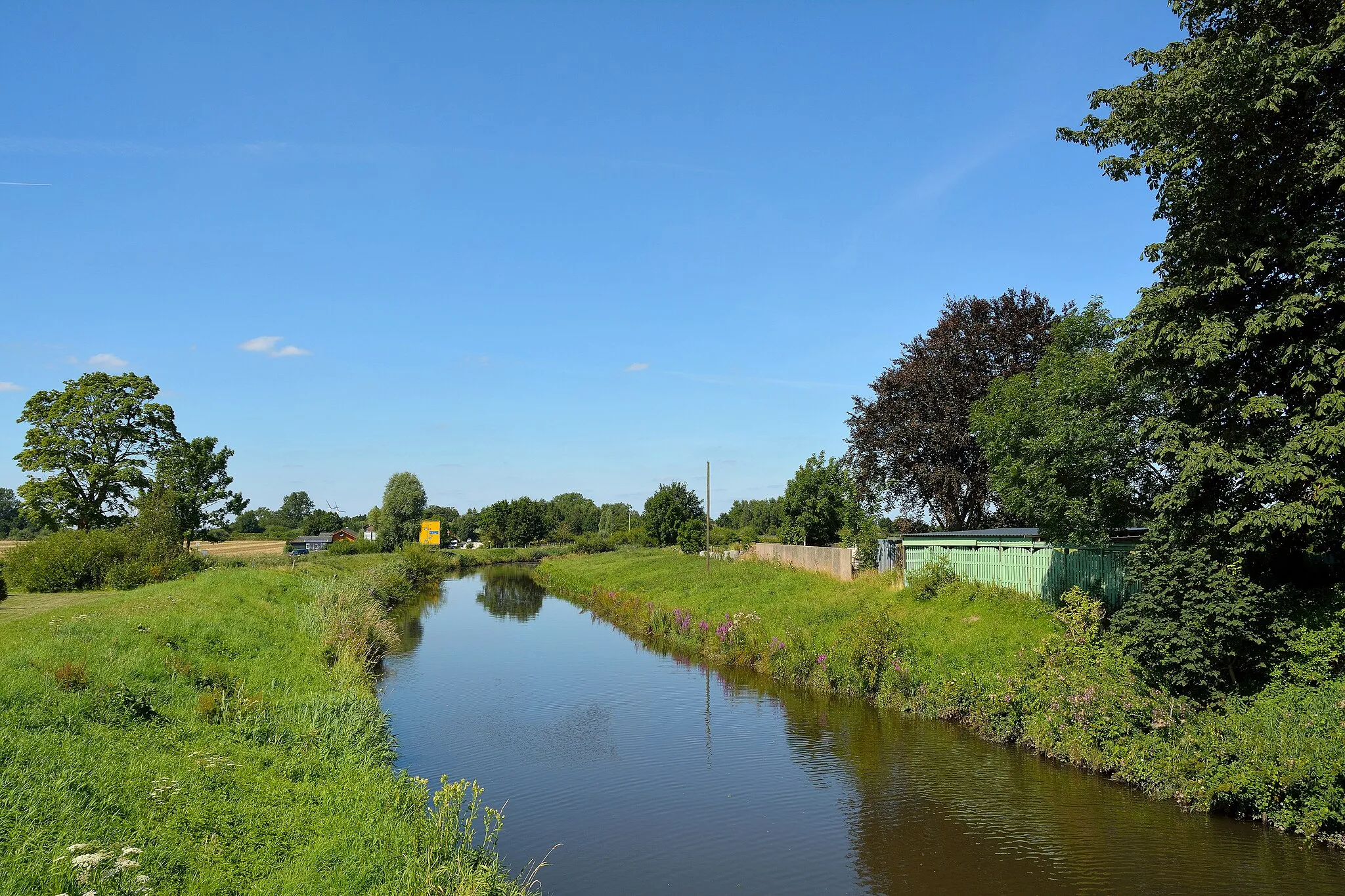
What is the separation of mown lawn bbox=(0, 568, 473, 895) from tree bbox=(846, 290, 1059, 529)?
24965 millimetres

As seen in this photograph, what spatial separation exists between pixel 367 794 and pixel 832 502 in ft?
138

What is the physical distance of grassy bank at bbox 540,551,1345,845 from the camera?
40.0 feet

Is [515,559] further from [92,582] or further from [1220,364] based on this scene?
[1220,364]

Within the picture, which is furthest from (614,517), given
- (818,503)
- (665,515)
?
(818,503)

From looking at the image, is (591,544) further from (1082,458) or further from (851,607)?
(1082,458)

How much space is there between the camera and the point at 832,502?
50.5 m

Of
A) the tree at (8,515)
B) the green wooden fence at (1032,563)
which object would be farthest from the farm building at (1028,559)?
the tree at (8,515)

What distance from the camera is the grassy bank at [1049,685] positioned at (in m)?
12.2

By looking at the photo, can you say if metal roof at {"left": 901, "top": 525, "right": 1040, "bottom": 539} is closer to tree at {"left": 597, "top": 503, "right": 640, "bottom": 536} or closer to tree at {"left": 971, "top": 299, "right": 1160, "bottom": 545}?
tree at {"left": 971, "top": 299, "right": 1160, "bottom": 545}

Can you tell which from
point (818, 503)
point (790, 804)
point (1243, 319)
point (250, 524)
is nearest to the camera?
point (790, 804)

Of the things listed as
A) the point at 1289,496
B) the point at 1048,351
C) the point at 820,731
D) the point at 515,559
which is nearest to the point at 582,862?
the point at 820,731

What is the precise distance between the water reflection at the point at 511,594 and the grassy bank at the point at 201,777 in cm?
2700

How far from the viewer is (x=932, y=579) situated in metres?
26.9

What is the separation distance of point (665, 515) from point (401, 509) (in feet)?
131
